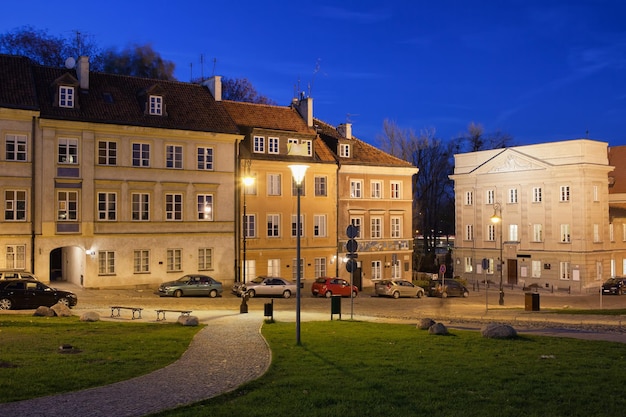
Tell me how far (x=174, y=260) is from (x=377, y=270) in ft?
56.9

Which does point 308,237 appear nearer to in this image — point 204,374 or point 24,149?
point 24,149

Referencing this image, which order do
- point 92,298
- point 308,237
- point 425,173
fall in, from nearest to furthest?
point 92,298 < point 308,237 < point 425,173

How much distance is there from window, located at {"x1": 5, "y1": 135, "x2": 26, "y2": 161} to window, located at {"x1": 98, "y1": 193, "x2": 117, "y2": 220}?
16.4 ft

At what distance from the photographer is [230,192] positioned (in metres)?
45.6

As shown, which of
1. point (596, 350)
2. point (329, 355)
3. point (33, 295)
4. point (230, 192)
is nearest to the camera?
point (329, 355)

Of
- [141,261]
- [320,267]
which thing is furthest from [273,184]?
[141,261]

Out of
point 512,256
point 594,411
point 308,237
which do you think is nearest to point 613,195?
point 512,256

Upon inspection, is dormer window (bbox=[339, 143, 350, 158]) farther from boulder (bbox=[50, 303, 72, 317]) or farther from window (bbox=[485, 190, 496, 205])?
boulder (bbox=[50, 303, 72, 317])

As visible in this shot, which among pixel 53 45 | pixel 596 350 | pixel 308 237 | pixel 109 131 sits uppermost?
pixel 53 45

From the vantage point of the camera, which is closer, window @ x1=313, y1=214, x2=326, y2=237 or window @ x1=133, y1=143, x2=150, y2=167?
window @ x1=133, y1=143, x2=150, y2=167

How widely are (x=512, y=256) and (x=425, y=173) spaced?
1997cm

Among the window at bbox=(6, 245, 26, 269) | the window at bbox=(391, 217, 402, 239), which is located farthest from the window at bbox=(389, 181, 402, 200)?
the window at bbox=(6, 245, 26, 269)

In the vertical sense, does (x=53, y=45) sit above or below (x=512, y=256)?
above

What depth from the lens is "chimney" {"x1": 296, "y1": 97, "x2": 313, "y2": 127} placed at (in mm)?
52781
